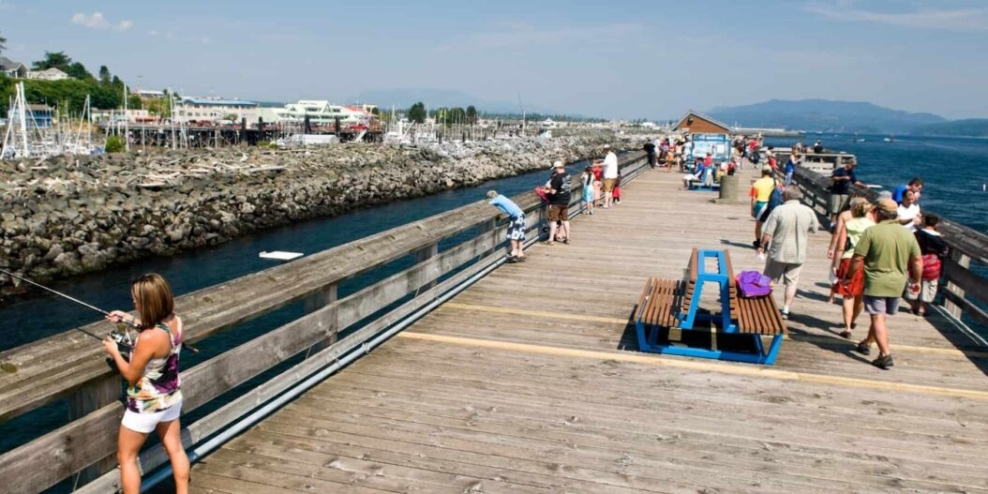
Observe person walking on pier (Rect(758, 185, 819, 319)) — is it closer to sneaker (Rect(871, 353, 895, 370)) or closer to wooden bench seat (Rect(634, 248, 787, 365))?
wooden bench seat (Rect(634, 248, 787, 365))

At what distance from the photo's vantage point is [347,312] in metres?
6.21

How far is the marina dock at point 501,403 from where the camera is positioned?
13.9ft

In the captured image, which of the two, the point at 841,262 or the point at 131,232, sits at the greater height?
the point at 841,262

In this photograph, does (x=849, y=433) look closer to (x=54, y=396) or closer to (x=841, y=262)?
(x=841, y=262)

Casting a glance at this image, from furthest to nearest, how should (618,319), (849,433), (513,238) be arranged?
(513,238) → (618,319) → (849,433)

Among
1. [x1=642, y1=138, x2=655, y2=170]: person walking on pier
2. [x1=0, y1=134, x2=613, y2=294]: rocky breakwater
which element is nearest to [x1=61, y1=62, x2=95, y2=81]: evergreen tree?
[x1=0, y1=134, x2=613, y2=294]: rocky breakwater

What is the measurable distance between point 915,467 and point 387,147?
2490 inches

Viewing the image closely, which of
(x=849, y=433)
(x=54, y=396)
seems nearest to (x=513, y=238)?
(x=849, y=433)

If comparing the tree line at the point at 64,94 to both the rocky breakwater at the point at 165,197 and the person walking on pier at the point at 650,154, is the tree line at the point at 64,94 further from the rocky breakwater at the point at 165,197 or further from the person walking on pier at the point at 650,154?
the person walking on pier at the point at 650,154

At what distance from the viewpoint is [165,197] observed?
1198 inches

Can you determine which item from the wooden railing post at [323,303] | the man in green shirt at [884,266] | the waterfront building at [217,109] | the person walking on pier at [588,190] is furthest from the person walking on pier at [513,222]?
the waterfront building at [217,109]

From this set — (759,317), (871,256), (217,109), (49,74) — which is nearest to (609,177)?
(871,256)

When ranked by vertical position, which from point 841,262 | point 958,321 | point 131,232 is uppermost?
point 841,262

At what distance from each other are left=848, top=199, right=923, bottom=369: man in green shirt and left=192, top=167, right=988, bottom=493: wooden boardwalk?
432mm
